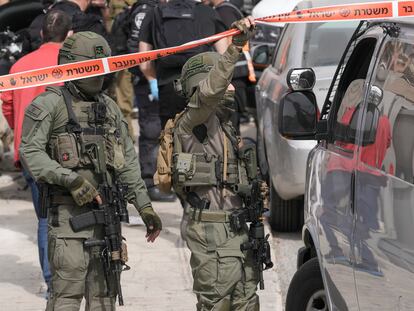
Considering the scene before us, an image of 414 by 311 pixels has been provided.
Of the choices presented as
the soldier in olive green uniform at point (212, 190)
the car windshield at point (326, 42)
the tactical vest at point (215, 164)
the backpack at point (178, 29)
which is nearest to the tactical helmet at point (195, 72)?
the soldier in olive green uniform at point (212, 190)

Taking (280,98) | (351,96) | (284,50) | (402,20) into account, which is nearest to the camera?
(402,20)

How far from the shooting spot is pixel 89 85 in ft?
17.8

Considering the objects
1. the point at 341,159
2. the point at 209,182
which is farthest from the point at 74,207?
the point at 341,159

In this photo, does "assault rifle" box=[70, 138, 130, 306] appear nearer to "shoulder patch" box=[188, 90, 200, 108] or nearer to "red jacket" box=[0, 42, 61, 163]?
"shoulder patch" box=[188, 90, 200, 108]

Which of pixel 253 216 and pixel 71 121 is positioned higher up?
pixel 71 121

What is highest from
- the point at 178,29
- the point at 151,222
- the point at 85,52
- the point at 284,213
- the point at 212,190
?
the point at 85,52

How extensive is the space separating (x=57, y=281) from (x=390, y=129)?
2042 mm

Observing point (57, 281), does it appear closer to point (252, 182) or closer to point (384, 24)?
point (252, 182)

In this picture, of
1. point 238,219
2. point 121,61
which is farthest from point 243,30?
point 238,219

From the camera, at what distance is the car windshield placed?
8641 millimetres

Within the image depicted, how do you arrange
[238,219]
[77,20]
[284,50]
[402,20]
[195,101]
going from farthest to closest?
1. [284,50]
2. [77,20]
3. [238,219]
4. [195,101]
5. [402,20]

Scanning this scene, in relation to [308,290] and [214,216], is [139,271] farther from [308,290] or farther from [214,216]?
[308,290]

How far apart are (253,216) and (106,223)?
77cm

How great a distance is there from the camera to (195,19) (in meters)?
8.59
